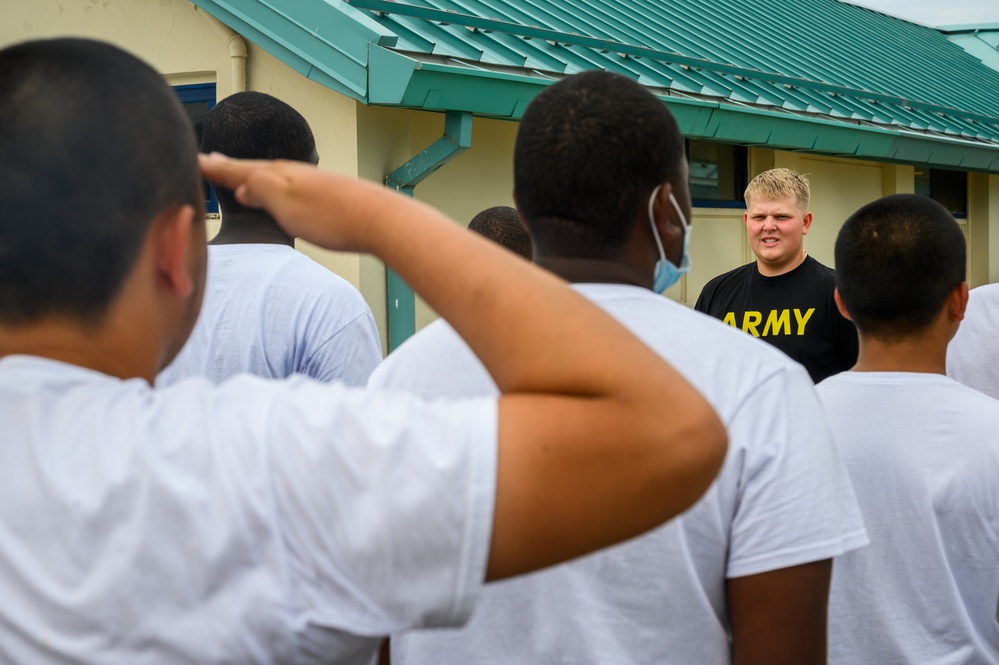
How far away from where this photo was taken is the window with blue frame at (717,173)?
945 cm

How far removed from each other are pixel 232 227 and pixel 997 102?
15.4 metres

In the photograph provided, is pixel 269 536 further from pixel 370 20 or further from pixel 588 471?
pixel 370 20

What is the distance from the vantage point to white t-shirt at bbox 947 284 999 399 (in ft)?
11.8

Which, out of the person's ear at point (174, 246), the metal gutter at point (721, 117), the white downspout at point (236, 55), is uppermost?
the white downspout at point (236, 55)

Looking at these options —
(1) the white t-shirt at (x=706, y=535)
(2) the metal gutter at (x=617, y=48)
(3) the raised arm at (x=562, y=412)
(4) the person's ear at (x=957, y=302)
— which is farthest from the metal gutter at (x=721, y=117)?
(3) the raised arm at (x=562, y=412)

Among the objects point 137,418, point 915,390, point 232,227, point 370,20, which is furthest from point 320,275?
point 370,20

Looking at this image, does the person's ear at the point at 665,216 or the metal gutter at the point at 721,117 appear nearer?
the person's ear at the point at 665,216

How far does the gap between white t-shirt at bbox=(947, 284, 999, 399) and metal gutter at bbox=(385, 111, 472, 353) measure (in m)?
3.00

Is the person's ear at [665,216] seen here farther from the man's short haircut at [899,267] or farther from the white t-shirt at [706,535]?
the man's short haircut at [899,267]

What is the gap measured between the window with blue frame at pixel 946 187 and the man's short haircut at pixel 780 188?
877cm

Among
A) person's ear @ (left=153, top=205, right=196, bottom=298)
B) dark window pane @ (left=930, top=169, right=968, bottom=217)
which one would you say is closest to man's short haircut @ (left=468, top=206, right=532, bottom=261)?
person's ear @ (left=153, top=205, right=196, bottom=298)

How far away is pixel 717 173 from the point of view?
9.71m

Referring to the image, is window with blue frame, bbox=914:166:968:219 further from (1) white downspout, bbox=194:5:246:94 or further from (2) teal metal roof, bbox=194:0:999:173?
(1) white downspout, bbox=194:5:246:94

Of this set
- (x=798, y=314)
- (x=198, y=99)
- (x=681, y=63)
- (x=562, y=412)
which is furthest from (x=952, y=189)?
(x=562, y=412)
